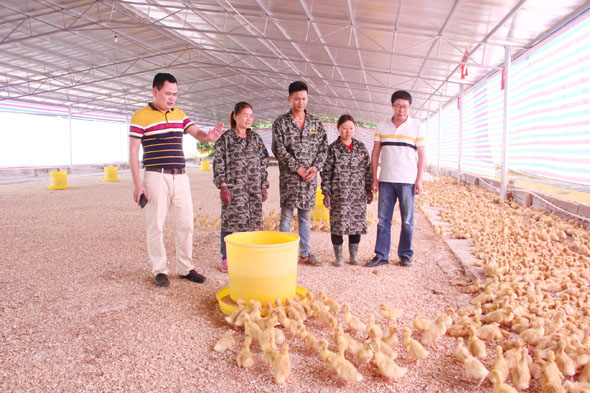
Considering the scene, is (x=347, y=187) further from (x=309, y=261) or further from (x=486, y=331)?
(x=486, y=331)

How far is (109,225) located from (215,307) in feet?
12.6

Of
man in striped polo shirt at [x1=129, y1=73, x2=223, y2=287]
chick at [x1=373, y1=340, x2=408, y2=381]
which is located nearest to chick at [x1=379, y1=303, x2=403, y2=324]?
chick at [x1=373, y1=340, x2=408, y2=381]

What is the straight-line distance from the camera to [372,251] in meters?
4.41

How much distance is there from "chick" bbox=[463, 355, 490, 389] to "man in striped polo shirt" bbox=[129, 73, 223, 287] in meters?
2.19

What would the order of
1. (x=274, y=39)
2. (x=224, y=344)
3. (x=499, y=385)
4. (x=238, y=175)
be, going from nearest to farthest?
(x=499, y=385)
(x=224, y=344)
(x=238, y=175)
(x=274, y=39)

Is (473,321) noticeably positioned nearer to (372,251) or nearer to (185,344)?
(185,344)

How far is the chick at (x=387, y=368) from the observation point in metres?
1.81

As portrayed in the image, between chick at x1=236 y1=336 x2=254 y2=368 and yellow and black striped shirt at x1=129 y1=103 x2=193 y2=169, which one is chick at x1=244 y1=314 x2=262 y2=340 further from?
yellow and black striped shirt at x1=129 y1=103 x2=193 y2=169

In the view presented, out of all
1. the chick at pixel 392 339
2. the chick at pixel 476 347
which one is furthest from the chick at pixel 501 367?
the chick at pixel 392 339

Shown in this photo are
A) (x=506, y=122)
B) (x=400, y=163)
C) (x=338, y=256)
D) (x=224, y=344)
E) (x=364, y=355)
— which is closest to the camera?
(x=364, y=355)

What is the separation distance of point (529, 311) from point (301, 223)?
195 cm

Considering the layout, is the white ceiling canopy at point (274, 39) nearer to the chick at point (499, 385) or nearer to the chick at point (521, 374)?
the chick at point (521, 374)

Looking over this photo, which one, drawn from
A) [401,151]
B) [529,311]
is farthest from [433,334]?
[401,151]

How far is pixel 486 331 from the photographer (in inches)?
86.5
